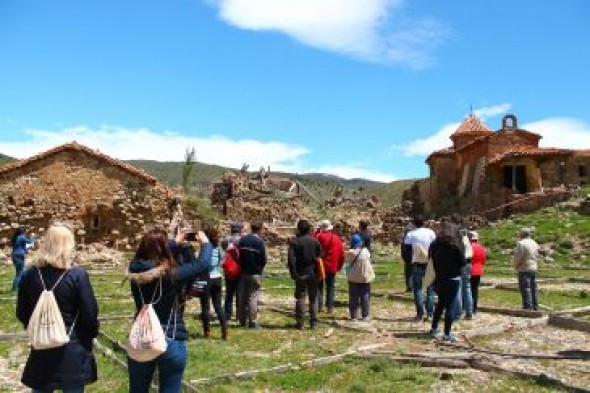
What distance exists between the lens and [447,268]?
10.8 m

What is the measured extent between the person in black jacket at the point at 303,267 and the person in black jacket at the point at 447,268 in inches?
91.2

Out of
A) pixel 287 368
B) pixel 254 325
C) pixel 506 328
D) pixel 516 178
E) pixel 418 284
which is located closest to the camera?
pixel 287 368

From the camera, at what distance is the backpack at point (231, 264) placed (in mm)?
12289

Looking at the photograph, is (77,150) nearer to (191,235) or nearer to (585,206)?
(191,235)

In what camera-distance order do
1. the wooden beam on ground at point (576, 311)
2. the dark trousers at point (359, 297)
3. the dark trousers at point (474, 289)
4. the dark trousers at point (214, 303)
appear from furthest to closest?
1. the dark trousers at point (474, 289)
2. the wooden beam on ground at point (576, 311)
3. the dark trousers at point (359, 297)
4. the dark trousers at point (214, 303)

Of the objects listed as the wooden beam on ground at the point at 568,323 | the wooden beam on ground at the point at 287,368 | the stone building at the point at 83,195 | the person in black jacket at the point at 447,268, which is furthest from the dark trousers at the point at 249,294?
the stone building at the point at 83,195

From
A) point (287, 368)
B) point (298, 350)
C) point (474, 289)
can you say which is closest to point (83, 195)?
point (474, 289)

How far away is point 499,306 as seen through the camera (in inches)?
598

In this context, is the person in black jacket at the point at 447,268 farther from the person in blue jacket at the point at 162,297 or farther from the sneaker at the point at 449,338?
the person in blue jacket at the point at 162,297

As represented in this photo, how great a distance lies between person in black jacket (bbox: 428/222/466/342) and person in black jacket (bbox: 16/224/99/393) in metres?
6.69

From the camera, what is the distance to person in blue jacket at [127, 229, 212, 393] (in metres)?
5.72

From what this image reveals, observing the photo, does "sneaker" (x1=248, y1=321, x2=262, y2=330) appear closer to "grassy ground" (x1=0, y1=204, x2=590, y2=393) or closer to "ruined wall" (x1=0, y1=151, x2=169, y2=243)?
"grassy ground" (x1=0, y1=204, x2=590, y2=393)

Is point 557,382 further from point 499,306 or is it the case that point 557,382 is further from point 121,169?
point 121,169

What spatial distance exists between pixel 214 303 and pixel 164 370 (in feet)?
18.4
